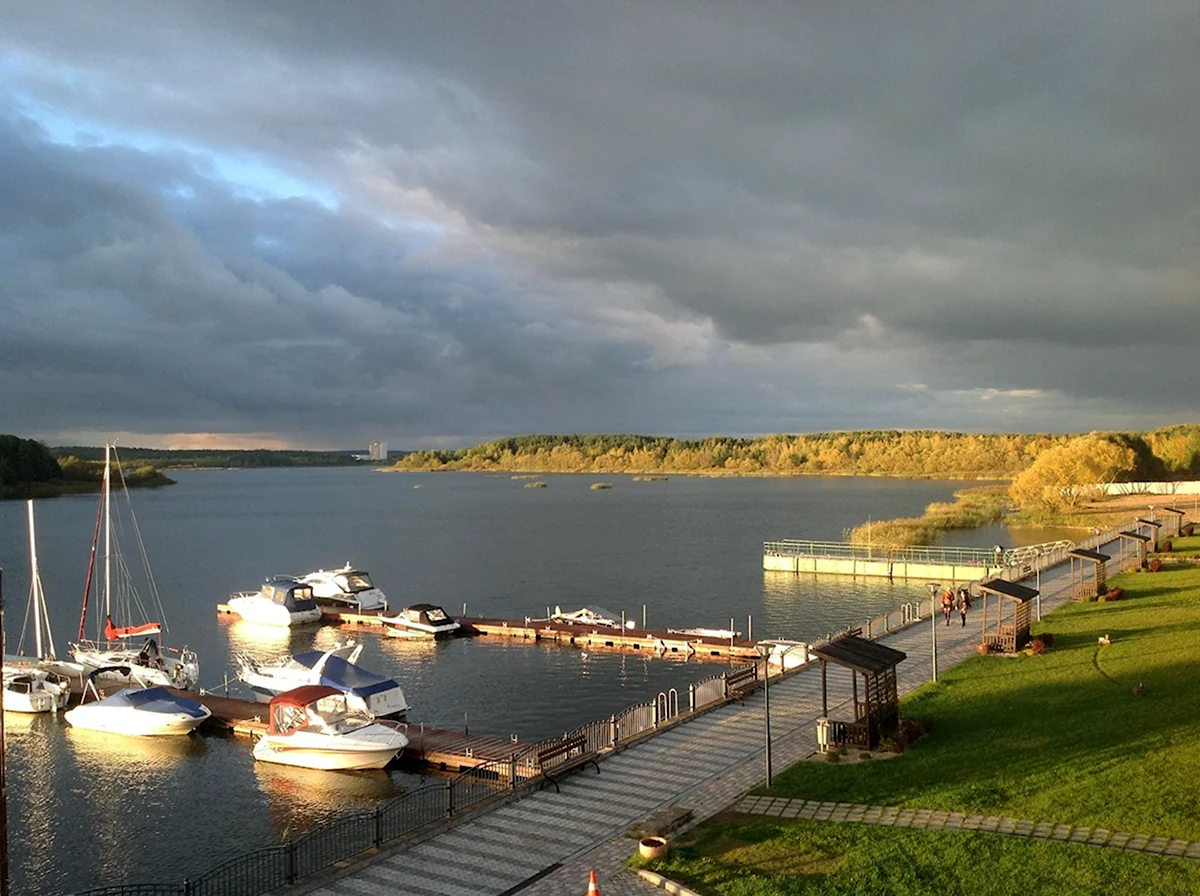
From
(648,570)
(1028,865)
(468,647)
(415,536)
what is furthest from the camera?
(415,536)

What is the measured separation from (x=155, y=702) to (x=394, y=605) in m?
31.0

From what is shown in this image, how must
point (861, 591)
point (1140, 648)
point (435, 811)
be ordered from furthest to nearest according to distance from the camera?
point (861, 591), point (1140, 648), point (435, 811)

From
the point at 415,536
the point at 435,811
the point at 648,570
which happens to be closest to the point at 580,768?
the point at 435,811

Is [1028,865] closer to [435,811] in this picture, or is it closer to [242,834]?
[435,811]

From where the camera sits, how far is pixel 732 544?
90.9 metres

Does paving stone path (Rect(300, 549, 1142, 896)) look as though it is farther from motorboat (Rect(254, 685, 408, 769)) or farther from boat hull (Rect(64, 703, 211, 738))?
boat hull (Rect(64, 703, 211, 738))

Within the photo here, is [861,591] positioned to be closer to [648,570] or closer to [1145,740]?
[648,570]

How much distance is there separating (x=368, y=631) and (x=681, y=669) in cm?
2258

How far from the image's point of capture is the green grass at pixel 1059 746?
1633 cm

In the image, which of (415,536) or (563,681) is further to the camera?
(415,536)

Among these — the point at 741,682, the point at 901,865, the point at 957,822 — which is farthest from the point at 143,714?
the point at 957,822

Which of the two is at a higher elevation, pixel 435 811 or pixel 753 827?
pixel 753 827

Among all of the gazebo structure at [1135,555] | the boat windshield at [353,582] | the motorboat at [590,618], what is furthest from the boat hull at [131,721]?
the gazebo structure at [1135,555]

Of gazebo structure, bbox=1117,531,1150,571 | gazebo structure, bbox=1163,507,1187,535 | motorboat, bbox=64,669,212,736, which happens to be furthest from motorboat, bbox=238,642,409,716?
gazebo structure, bbox=1163,507,1187,535
